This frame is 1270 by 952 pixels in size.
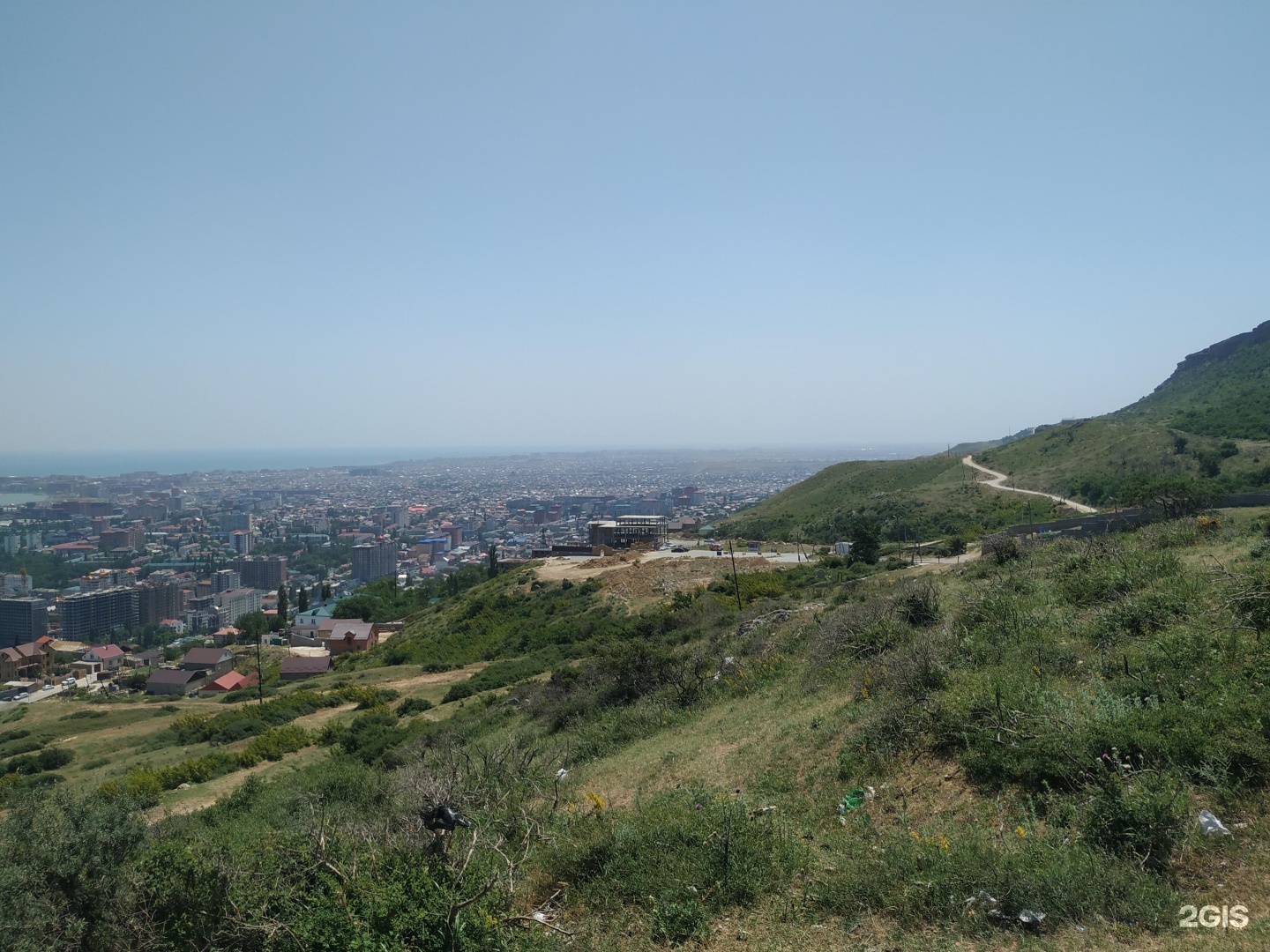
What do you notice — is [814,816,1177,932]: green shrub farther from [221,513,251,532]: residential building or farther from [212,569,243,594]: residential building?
[221,513,251,532]: residential building

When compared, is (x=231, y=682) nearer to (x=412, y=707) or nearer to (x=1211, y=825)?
(x=412, y=707)

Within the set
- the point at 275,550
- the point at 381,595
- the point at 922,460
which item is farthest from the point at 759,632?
the point at 275,550

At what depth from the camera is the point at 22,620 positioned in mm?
78000

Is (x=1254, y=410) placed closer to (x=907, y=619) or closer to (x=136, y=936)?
(x=907, y=619)

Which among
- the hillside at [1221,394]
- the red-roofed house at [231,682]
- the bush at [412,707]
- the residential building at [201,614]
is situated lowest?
the residential building at [201,614]

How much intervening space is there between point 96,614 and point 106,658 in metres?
32.1

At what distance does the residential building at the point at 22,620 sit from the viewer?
76.7 m

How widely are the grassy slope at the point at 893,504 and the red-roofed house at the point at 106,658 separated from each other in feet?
187

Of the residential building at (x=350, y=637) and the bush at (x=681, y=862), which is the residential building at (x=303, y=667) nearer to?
the residential building at (x=350, y=637)

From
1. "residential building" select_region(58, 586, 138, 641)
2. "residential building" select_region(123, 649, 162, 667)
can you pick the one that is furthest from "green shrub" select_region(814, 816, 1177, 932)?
"residential building" select_region(58, 586, 138, 641)

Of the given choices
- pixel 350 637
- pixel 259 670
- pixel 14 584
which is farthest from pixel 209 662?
pixel 14 584

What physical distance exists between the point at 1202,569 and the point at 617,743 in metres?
9.66

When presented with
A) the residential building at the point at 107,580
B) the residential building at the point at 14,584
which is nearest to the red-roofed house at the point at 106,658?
the residential building at the point at 107,580

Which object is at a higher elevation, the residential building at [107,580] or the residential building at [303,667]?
the residential building at [303,667]
